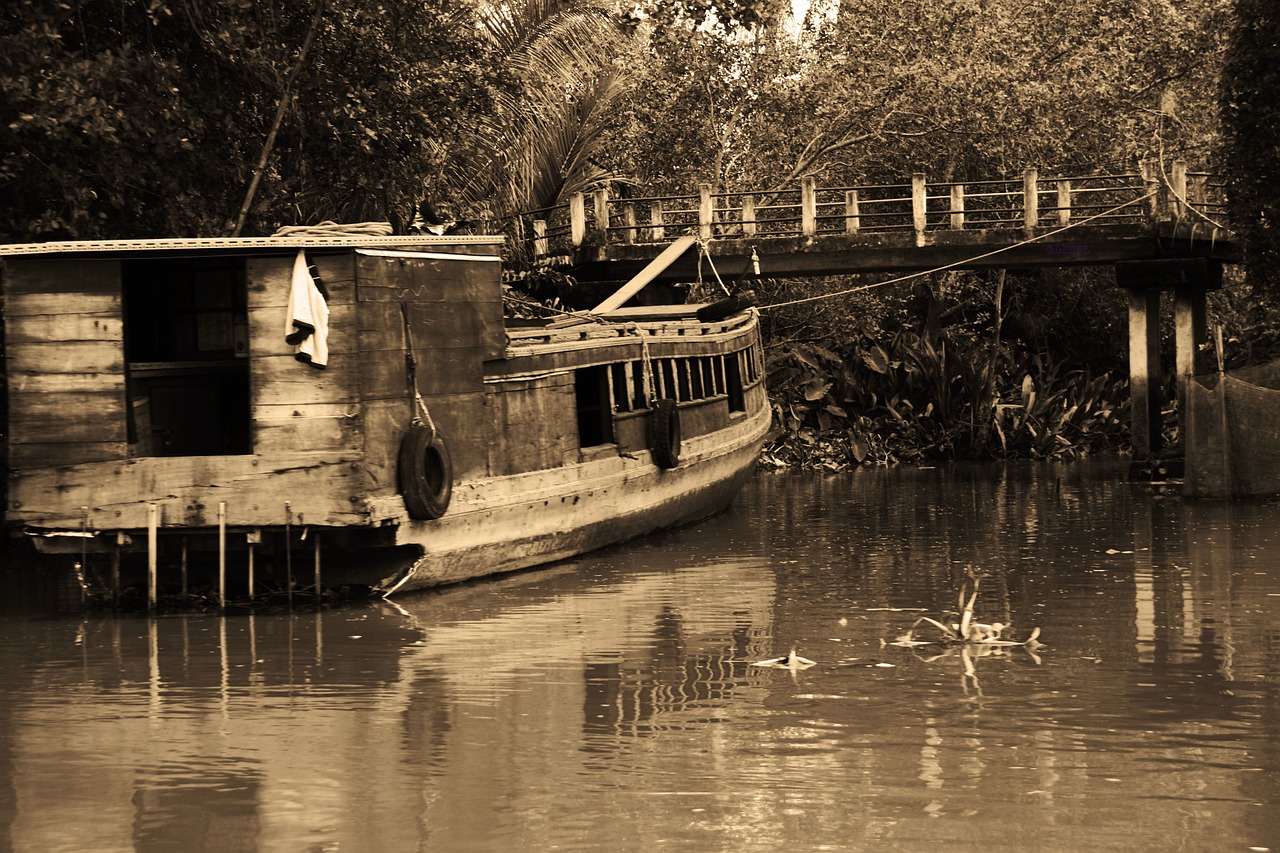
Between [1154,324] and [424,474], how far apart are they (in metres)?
14.7

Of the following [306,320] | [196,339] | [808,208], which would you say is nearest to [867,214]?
[808,208]

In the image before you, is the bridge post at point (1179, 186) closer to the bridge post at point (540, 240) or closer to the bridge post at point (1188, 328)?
Answer: the bridge post at point (1188, 328)

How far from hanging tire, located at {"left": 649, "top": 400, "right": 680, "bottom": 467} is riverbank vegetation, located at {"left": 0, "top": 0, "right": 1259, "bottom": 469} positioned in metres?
4.01

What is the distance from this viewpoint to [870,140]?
31.2 m

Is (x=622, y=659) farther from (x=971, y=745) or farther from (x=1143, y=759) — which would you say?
(x=1143, y=759)

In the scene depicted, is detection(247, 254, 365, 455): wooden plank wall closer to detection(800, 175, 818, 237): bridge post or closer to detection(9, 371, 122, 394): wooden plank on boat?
detection(9, 371, 122, 394): wooden plank on boat

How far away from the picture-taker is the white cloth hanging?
13.2 meters

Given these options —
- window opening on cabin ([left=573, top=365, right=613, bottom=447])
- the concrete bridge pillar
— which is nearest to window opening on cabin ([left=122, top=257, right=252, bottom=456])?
window opening on cabin ([left=573, top=365, right=613, bottom=447])

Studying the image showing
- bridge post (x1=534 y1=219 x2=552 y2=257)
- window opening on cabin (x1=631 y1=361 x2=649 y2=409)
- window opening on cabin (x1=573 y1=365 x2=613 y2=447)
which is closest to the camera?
window opening on cabin (x1=573 y1=365 x2=613 y2=447)

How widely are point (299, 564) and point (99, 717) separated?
4.26m

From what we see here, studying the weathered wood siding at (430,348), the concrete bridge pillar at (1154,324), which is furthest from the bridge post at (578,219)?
the weathered wood siding at (430,348)

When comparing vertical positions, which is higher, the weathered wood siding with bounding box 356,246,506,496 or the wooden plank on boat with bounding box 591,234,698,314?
the wooden plank on boat with bounding box 591,234,698,314

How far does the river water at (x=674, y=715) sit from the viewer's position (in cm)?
750

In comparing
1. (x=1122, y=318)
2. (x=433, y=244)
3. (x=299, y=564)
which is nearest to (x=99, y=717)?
(x=299, y=564)
